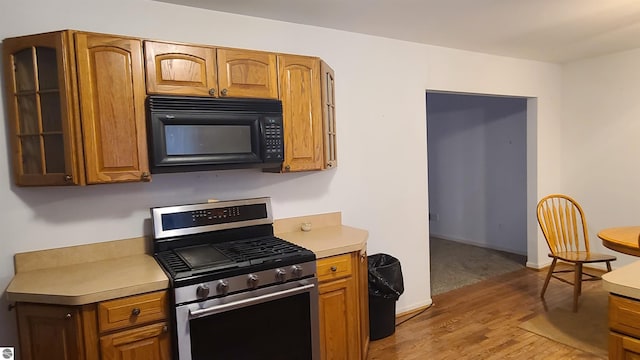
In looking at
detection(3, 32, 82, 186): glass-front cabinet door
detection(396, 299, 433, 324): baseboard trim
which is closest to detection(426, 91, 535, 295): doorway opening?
detection(396, 299, 433, 324): baseboard trim

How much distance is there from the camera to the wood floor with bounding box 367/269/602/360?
2.89m

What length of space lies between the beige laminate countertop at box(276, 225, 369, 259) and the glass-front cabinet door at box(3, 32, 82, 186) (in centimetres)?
132

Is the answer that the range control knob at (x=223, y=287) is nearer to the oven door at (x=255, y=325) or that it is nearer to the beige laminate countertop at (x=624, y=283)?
the oven door at (x=255, y=325)

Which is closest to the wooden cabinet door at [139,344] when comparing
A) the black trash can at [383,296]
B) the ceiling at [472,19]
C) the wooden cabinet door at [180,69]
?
the wooden cabinet door at [180,69]

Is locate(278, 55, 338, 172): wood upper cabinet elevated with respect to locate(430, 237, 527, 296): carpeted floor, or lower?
elevated

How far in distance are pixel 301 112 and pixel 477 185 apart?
4144 mm

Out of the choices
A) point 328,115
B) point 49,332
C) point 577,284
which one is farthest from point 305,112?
point 577,284

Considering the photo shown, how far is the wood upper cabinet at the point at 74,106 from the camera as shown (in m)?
2.01

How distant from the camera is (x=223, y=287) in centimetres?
206

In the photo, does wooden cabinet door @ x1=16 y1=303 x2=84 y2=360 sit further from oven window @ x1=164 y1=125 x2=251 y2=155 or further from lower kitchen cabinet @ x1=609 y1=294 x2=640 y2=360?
lower kitchen cabinet @ x1=609 y1=294 x2=640 y2=360

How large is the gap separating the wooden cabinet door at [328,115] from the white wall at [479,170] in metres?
3.27

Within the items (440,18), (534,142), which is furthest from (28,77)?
(534,142)

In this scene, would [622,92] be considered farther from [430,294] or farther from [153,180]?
[153,180]

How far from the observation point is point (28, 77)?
2.09 meters
